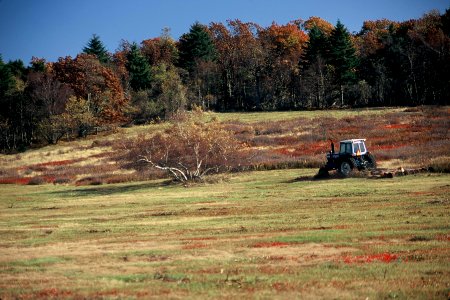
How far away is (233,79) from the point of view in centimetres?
10269

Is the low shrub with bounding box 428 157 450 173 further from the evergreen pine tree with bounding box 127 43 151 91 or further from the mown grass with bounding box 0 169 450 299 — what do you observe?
the evergreen pine tree with bounding box 127 43 151 91

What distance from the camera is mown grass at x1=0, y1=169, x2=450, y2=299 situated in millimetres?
9914

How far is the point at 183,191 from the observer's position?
33.5 metres

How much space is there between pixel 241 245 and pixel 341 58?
79226 mm

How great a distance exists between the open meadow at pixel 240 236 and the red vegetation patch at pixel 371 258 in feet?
0.16

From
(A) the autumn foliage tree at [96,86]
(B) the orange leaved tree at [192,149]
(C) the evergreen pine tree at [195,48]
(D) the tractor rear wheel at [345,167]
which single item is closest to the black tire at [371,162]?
(D) the tractor rear wheel at [345,167]

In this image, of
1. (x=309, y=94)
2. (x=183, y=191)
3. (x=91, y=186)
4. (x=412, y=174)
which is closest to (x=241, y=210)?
(x=183, y=191)

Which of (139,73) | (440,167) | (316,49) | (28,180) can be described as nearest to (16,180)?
(28,180)

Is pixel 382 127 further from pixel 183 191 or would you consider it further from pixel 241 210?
pixel 241 210

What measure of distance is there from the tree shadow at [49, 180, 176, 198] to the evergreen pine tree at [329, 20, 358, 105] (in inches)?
2233

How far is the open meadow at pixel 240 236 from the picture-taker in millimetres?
10016

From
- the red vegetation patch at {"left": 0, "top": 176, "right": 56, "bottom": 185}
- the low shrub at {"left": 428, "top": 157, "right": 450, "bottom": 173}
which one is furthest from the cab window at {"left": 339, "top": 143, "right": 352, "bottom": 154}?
the red vegetation patch at {"left": 0, "top": 176, "right": 56, "bottom": 185}

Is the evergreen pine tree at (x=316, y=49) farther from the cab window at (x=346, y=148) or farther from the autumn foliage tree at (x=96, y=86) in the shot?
the cab window at (x=346, y=148)

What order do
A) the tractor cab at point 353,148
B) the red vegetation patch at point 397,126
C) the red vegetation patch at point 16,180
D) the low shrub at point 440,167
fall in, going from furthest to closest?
1. the red vegetation patch at point 397,126
2. the red vegetation patch at point 16,180
3. the tractor cab at point 353,148
4. the low shrub at point 440,167
